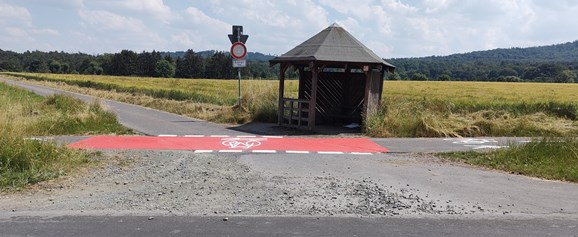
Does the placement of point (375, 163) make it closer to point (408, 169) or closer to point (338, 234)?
point (408, 169)

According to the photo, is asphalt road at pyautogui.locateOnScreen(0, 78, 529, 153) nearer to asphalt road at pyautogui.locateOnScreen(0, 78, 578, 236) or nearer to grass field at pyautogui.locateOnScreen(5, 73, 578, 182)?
grass field at pyautogui.locateOnScreen(5, 73, 578, 182)

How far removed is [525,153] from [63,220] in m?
8.27

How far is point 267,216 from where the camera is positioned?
5.30 metres

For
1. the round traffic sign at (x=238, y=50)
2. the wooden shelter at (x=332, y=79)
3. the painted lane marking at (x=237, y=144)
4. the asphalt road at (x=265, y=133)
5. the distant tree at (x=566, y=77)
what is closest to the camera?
the painted lane marking at (x=237, y=144)

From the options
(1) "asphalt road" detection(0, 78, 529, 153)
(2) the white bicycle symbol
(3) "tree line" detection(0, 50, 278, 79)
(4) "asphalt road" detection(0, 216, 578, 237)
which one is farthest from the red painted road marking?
(3) "tree line" detection(0, 50, 278, 79)

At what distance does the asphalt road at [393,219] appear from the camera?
15.8 ft

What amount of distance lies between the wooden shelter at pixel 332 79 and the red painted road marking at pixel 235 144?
6.50ft

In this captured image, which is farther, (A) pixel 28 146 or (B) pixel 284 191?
(A) pixel 28 146

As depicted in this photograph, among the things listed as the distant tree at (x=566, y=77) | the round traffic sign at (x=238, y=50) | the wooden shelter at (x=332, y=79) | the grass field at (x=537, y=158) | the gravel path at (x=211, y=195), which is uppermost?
the distant tree at (x=566, y=77)

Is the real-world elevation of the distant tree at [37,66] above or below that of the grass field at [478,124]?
above

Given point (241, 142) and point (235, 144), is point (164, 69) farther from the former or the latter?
point (235, 144)

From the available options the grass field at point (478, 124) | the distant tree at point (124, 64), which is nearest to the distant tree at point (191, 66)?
the distant tree at point (124, 64)

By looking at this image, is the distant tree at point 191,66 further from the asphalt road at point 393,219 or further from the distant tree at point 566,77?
the asphalt road at point 393,219

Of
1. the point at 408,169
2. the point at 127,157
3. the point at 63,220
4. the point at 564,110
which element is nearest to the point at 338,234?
the point at 63,220
